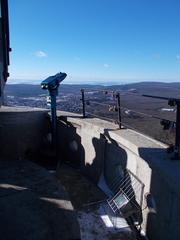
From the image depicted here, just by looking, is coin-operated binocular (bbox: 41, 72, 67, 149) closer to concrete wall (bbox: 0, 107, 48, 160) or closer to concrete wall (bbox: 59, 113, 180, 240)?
concrete wall (bbox: 59, 113, 180, 240)

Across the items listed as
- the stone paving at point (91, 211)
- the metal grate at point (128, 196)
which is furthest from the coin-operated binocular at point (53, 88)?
the metal grate at point (128, 196)

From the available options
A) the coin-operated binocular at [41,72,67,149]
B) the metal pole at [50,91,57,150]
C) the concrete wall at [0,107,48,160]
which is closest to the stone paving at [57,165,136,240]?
the metal pole at [50,91,57,150]

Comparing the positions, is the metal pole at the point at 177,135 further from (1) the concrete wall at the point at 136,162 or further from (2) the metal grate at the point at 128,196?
(2) the metal grate at the point at 128,196

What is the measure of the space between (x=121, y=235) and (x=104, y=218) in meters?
0.38

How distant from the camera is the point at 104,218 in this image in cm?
344

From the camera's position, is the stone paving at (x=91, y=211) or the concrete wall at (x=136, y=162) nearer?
the concrete wall at (x=136, y=162)

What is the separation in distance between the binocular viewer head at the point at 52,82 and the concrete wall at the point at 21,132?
2.47 feet

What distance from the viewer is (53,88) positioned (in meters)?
4.94

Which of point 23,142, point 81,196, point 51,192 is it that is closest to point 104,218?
point 81,196

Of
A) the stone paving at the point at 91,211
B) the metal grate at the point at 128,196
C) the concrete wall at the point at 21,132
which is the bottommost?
the stone paving at the point at 91,211

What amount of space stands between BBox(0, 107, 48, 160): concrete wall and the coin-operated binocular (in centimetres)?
41

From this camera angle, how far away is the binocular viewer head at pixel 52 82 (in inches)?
191

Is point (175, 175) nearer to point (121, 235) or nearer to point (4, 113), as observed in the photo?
point (121, 235)

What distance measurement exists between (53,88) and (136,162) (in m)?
2.30
